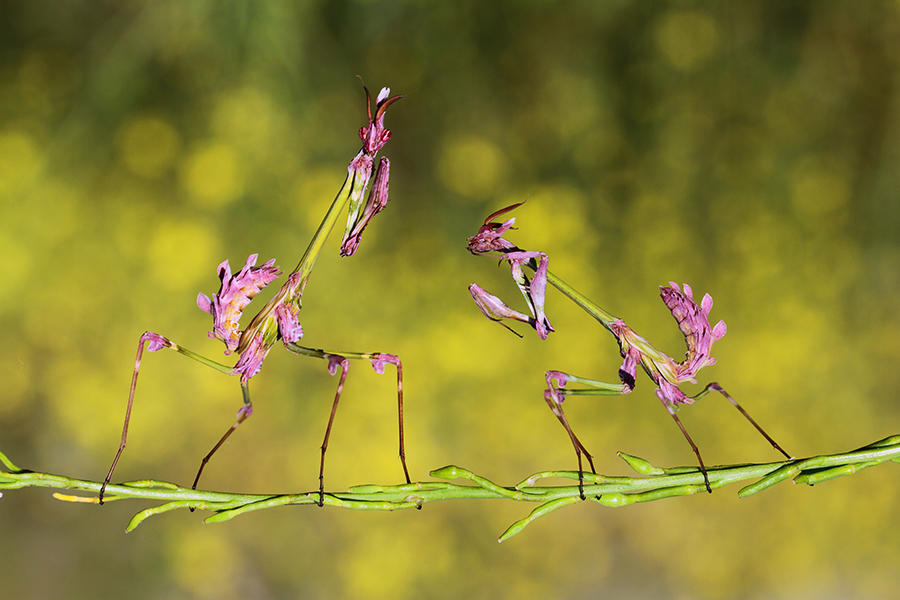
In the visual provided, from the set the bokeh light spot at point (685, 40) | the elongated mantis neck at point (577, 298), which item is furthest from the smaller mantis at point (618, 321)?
the bokeh light spot at point (685, 40)

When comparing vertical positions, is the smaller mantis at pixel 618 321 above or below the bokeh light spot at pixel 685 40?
below

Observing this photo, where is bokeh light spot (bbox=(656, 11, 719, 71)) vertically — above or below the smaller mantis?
above

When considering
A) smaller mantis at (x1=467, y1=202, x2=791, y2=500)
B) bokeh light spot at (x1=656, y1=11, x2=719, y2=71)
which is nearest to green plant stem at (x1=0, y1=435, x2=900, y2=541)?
smaller mantis at (x1=467, y1=202, x2=791, y2=500)

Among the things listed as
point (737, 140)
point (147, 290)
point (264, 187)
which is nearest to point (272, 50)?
point (264, 187)

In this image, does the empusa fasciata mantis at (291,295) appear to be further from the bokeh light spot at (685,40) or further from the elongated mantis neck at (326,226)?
the bokeh light spot at (685,40)

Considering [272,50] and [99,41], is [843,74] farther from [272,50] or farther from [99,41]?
[99,41]

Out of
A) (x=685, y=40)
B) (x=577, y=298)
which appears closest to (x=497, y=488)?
(x=577, y=298)

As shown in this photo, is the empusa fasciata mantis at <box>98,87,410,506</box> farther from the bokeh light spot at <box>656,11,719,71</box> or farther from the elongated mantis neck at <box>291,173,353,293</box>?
the bokeh light spot at <box>656,11,719,71</box>
